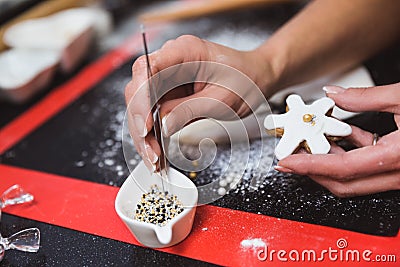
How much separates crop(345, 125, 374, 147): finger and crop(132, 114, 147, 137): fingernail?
31 centimetres

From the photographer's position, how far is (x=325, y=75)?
40.6 inches

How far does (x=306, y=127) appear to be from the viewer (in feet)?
2.39

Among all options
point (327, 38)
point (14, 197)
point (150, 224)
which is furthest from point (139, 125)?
point (327, 38)

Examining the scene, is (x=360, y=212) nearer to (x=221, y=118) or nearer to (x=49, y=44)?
(x=221, y=118)

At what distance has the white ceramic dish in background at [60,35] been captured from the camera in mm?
1271

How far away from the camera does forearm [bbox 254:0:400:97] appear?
0.95 metres

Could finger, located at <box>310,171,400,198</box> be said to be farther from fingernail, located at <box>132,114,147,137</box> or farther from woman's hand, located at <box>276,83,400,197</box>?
fingernail, located at <box>132,114,147,137</box>

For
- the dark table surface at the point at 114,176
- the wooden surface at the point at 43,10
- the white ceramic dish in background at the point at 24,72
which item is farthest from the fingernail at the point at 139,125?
the wooden surface at the point at 43,10

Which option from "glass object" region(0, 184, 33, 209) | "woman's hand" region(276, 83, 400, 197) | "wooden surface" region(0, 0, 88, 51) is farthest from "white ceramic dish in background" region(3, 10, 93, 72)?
"woman's hand" region(276, 83, 400, 197)

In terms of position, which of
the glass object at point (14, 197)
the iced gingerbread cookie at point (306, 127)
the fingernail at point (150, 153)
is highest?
the iced gingerbread cookie at point (306, 127)

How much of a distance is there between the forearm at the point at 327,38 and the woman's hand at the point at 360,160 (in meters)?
0.20

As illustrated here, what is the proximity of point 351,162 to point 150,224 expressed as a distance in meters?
0.29

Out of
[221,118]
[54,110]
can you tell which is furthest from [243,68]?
[54,110]

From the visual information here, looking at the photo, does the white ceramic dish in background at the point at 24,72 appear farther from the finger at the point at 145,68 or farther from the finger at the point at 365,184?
the finger at the point at 365,184
